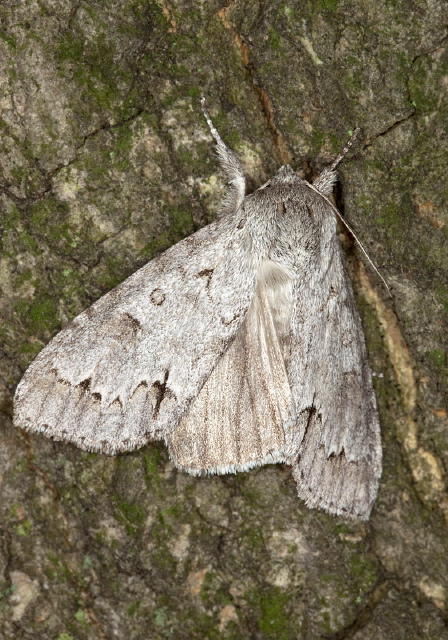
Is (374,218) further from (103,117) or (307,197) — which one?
(103,117)

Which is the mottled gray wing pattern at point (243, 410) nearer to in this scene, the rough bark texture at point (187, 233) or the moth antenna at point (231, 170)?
the rough bark texture at point (187, 233)

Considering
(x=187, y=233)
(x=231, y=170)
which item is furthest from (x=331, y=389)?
(x=231, y=170)

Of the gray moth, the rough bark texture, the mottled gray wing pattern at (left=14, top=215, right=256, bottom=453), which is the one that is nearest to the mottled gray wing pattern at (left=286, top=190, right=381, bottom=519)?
the gray moth

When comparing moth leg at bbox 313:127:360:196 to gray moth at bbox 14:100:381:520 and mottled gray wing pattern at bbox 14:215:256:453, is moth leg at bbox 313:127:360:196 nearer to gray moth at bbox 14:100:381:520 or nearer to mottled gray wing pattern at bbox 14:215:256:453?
gray moth at bbox 14:100:381:520

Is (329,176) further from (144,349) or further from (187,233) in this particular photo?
(144,349)

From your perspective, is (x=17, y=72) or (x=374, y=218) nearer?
(x=17, y=72)

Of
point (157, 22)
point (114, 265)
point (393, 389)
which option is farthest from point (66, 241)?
point (393, 389)

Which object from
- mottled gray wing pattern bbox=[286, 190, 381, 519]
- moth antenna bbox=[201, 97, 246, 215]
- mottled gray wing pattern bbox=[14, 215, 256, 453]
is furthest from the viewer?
mottled gray wing pattern bbox=[286, 190, 381, 519]
